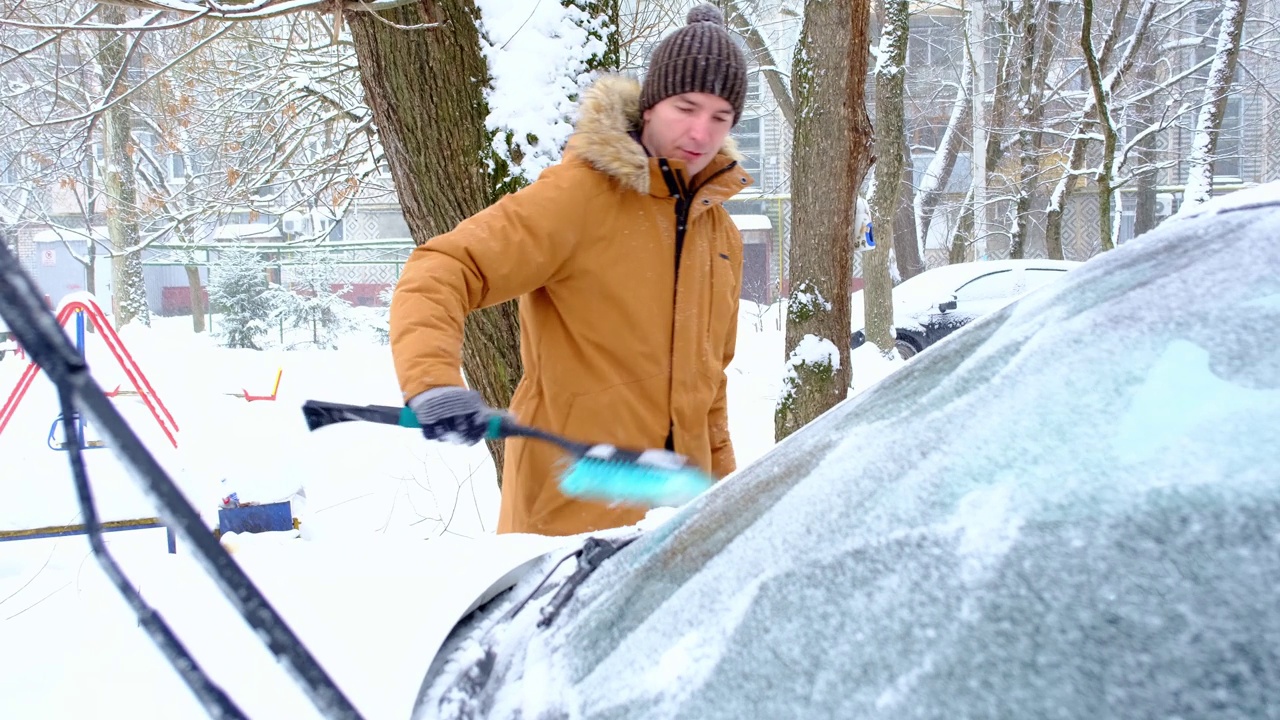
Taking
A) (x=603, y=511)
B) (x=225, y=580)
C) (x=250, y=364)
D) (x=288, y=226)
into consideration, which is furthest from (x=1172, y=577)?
(x=288, y=226)

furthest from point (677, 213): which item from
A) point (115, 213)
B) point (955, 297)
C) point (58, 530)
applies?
point (115, 213)

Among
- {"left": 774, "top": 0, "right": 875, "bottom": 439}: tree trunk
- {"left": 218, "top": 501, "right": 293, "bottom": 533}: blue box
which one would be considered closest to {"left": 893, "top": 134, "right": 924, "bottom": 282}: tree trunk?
{"left": 774, "top": 0, "right": 875, "bottom": 439}: tree trunk

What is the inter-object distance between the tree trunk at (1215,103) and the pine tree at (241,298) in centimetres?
1463

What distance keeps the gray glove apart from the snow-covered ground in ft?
0.52

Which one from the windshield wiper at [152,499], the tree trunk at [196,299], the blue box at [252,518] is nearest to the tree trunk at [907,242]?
the tree trunk at [196,299]

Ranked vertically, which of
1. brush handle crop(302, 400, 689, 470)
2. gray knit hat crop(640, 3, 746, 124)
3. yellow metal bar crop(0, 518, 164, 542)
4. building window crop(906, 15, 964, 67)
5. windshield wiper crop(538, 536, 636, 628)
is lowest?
yellow metal bar crop(0, 518, 164, 542)

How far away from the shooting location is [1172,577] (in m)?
0.64

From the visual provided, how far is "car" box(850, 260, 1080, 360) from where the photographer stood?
11.9m

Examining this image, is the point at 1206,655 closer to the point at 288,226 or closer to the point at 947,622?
the point at 947,622

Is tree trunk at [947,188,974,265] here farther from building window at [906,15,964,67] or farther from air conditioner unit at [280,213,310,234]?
air conditioner unit at [280,213,310,234]

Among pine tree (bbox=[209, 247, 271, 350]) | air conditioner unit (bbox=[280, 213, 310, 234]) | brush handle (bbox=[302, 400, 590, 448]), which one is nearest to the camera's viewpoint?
brush handle (bbox=[302, 400, 590, 448])

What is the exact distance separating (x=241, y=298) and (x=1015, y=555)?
60.9 feet

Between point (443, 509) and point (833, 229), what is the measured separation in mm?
3254

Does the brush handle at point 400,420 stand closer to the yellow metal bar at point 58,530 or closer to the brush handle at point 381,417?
the brush handle at point 381,417
